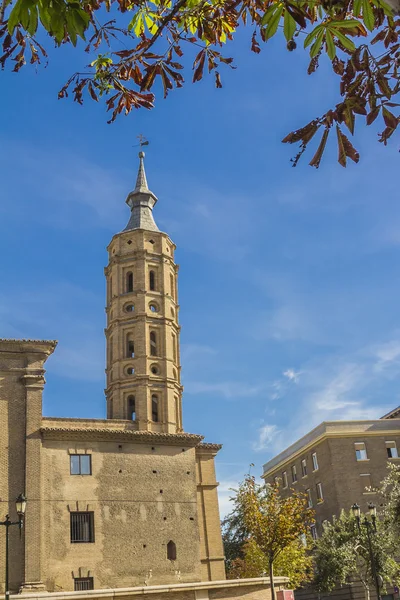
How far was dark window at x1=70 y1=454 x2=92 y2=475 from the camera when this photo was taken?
35.5 meters

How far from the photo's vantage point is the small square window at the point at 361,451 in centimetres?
5246

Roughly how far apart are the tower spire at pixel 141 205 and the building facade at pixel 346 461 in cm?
2046

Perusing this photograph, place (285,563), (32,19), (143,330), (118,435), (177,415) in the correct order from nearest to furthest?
1. (32,19)
2. (118,435)
3. (285,563)
4. (177,415)
5. (143,330)

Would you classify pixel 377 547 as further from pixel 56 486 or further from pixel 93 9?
pixel 93 9

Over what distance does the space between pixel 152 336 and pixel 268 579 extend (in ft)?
64.2

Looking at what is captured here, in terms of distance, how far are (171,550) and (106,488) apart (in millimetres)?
4717

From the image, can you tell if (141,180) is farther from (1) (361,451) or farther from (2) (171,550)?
(2) (171,550)

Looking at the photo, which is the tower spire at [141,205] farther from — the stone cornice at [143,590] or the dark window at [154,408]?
the stone cornice at [143,590]

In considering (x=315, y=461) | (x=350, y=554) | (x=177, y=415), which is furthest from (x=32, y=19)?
(x=315, y=461)

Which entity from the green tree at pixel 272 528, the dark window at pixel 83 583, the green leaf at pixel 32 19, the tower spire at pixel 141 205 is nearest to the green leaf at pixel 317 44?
the green leaf at pixel 32 19

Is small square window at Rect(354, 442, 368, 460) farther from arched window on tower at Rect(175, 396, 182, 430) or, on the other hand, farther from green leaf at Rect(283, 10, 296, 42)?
green leaf at Rect(283, 10, 296, 42)

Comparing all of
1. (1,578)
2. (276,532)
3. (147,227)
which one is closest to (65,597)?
(1,578)

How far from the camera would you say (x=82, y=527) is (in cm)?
3453

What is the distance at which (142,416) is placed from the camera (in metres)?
41.8
